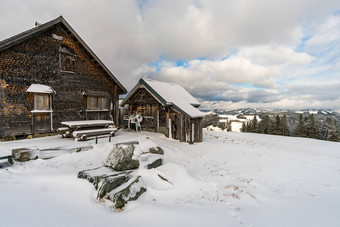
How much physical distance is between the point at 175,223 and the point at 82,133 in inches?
360

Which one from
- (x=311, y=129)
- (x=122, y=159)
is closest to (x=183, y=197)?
(x=122, y=159)

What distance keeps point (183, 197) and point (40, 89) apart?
1252cm

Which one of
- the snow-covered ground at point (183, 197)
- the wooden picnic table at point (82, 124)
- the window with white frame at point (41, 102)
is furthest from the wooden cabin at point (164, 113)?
the window with white frame at point (41, 102)

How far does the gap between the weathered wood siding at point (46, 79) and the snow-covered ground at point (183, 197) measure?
6852mm

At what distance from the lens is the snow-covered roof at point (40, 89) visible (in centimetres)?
1125

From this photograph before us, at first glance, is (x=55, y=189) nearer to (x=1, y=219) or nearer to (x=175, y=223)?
(x=1, y=219)

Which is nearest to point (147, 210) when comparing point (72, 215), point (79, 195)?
point (72, 215)

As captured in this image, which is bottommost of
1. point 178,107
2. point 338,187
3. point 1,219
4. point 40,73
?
point 338,187

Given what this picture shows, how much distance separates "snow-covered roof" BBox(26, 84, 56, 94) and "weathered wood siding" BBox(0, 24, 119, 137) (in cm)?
25

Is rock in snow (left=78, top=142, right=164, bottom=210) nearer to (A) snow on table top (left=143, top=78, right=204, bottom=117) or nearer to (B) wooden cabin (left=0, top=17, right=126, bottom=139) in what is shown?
(A) snow on table top (left=143, top=78, right=204, bottom=117)

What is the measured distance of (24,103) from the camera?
36.5ft

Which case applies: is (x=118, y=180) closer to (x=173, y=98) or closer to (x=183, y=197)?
(x=183, y=197)

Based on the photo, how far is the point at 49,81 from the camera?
1226 centimetres

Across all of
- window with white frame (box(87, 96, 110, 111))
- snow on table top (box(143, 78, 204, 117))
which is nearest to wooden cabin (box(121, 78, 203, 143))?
snow on table top (box(143, 78, 204, 117))
